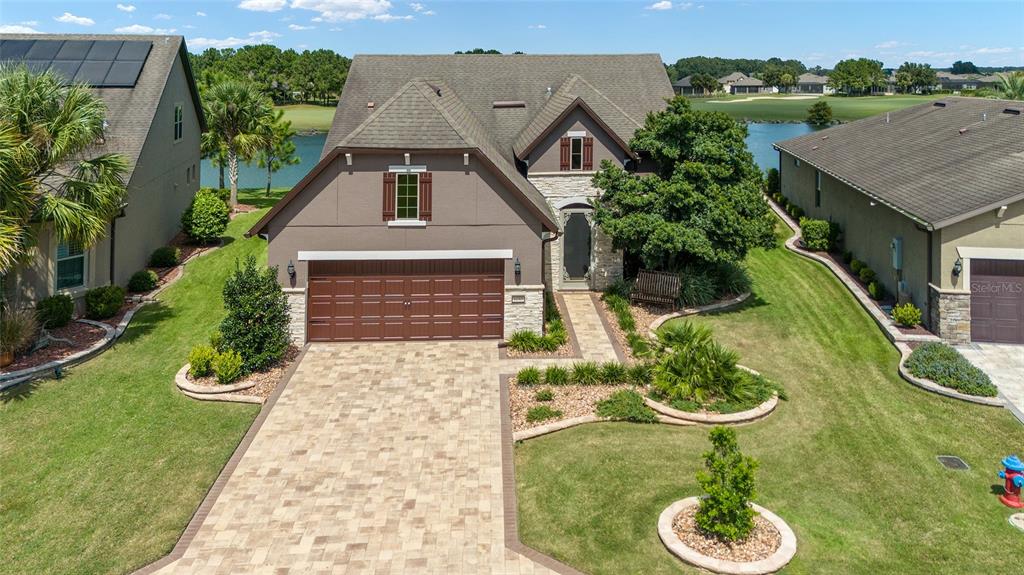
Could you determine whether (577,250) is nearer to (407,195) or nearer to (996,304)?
(407,195)

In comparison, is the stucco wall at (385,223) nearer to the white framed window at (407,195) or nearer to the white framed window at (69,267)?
the white framed window at (407,195)

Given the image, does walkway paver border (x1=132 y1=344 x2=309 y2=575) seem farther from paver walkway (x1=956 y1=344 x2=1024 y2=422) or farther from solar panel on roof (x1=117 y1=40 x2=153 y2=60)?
solar panel on roof (x1=117 y1=40 x2=153 y2=60)

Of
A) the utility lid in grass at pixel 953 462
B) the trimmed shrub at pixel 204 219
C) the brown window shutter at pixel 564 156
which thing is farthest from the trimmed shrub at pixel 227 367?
the utility lid in grass at pixel 953 462

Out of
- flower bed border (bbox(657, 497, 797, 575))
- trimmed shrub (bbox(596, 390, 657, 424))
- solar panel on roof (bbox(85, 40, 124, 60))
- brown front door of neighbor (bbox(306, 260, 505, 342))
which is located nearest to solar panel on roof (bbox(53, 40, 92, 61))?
solar panel on roof (bbox(85, 40, 124, 60))

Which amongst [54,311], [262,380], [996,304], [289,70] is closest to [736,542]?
[262,380]

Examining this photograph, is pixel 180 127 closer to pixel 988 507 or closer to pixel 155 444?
pixel 155 444
